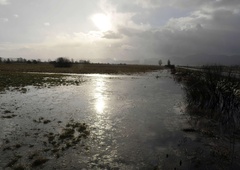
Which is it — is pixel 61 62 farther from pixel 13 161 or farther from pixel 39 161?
pixel 39 161

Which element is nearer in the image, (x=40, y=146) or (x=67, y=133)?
(x=40, y=146)

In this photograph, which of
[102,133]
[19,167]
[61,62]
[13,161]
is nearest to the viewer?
[19,167]

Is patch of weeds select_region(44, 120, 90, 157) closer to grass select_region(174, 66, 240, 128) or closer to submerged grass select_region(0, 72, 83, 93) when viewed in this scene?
grass select_region(174, 66, 240, 128)

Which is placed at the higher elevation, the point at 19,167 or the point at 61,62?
the point at 61,62

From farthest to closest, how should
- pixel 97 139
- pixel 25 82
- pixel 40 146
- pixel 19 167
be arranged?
pixel 25 82 → pixel 97 139 → pixel 40 146 → pixel 19 167

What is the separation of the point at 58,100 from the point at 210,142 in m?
16.2

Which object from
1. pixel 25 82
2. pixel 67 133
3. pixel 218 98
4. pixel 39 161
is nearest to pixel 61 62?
pixel 25 82

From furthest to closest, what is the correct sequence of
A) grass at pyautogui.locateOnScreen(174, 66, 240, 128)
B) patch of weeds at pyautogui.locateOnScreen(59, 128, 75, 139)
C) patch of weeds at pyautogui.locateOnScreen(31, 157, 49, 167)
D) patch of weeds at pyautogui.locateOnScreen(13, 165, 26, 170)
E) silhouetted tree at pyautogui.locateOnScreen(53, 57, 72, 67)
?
silhouetted tree at pyautogui.locateOnScreen(53, 57, 72, 67), grass at pyautogui.locateOnScreen(174, 66, 240, 128), patch of weeds at pyautogui.locateOnScreen(59, 128, 75, 139), patch of weeds at pyautogui.locateOnScreen(31, 157, 49, 167), patch of weeds at pyautogui.locateOnScreen(13, 165, 26, 170)

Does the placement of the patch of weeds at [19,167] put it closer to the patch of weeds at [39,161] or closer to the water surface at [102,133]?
the water surface at [102,133]

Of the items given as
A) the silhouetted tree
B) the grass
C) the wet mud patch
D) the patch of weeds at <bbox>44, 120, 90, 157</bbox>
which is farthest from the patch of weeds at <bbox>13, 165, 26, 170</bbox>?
the silhouetted tree

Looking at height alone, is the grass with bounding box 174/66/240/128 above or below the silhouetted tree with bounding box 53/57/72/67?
below

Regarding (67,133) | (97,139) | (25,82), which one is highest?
(25,82)

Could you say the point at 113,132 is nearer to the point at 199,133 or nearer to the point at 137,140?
the point at 137,140

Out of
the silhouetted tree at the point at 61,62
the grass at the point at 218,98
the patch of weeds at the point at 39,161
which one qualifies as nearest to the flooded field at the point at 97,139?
the patch of weeds at the point at 39,161
